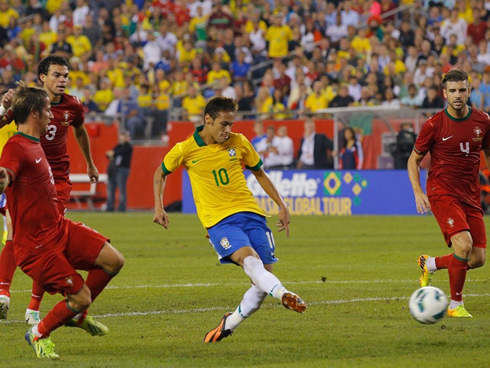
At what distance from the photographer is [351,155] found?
78.2 ft

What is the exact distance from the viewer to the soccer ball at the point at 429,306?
25.4 feet

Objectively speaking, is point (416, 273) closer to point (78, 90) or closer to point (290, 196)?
point (290, 196)

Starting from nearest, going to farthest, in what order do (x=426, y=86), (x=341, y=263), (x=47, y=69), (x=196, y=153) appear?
(x=196, y=153) → (x=47, y=69) → (x=341, y=263) → (x=426, y=86)

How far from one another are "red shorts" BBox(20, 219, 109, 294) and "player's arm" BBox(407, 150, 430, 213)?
317 centimetres

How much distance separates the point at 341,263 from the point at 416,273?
1.63m

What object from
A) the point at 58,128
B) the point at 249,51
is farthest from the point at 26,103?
the point at 249,51

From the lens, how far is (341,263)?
45.2ft

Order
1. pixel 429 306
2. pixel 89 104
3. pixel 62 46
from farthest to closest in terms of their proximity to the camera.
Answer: pixel 62 46, pixel 89 104, pixel 429 306

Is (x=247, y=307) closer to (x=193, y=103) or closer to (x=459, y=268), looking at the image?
(x=459, y=268)

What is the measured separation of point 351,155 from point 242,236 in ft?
53.4

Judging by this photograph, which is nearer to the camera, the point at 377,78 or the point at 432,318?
the point at 432,318

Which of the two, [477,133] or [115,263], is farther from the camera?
[477,133]

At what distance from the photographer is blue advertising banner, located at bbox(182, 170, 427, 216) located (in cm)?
2302

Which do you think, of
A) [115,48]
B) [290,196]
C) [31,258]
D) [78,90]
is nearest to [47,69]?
[31,258]
